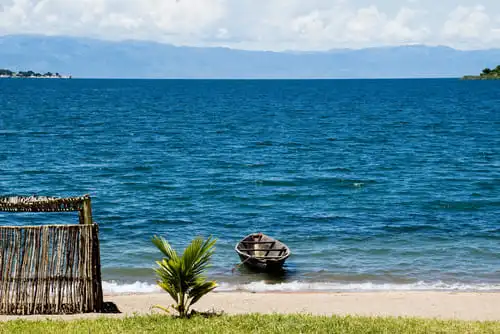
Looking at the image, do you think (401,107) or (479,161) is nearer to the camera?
(479,161)

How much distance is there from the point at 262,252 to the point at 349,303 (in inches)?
256

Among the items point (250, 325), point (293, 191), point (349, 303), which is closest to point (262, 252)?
point (349, 303)

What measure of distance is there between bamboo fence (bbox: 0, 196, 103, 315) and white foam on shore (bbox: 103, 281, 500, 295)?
18.9 feet

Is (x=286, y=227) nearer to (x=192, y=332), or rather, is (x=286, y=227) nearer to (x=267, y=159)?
(x=192, y=332)

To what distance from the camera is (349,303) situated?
20.8 meters

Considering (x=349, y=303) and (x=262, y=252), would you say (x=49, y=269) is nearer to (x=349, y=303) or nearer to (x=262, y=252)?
(x=349, y=303)

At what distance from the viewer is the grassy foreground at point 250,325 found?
14.8 m

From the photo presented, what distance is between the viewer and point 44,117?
9781 cm

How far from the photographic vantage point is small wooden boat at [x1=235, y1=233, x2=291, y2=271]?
2525cm

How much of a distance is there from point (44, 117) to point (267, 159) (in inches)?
1983

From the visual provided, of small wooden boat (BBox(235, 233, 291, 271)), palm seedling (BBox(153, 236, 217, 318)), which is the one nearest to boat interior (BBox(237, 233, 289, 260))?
small wooden boat (BBox(235, 233, 291, 271))

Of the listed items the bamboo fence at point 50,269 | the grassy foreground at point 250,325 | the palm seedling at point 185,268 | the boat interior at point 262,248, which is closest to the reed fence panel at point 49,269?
the bamboo fence at point 50,269

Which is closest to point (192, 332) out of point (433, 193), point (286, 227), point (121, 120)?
point (286, 227)

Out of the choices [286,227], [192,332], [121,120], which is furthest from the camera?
[121,120]
